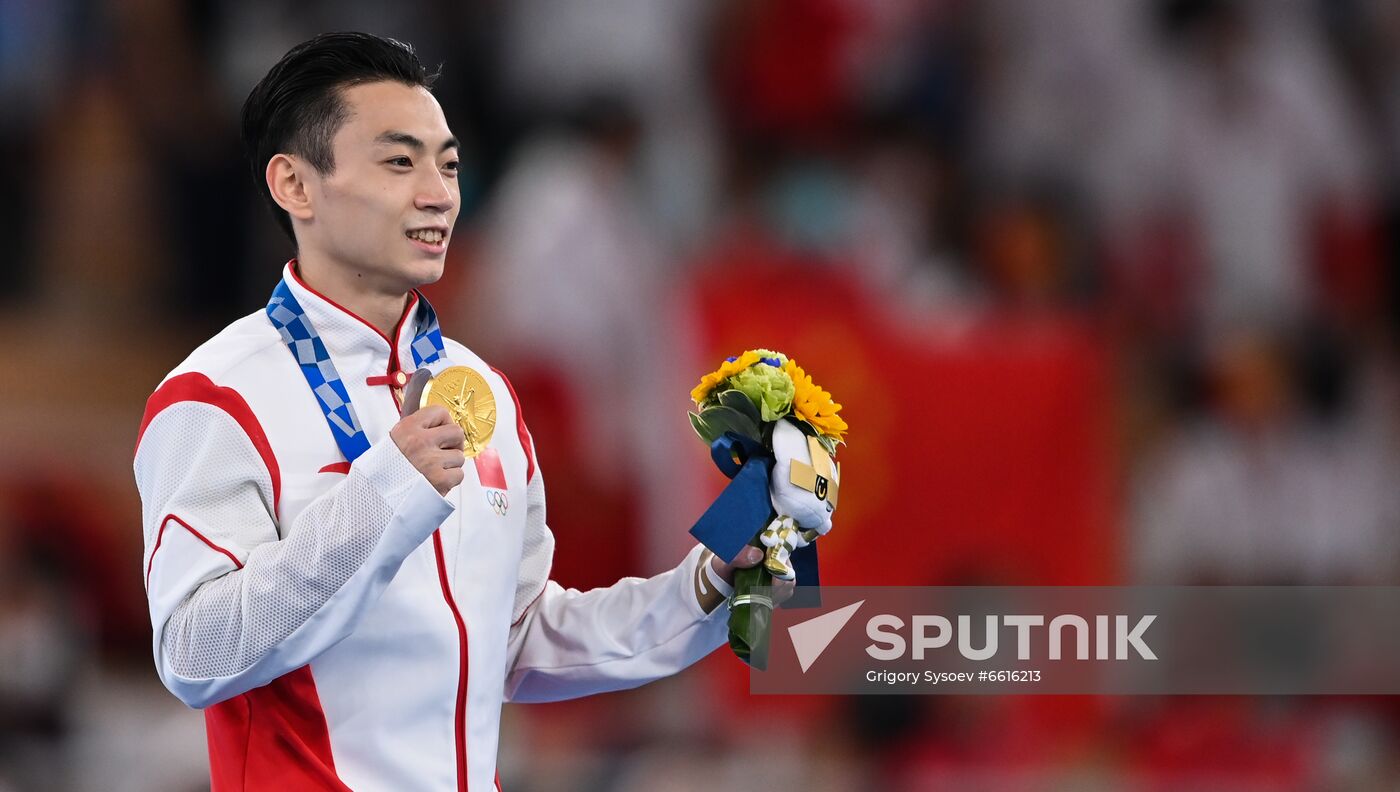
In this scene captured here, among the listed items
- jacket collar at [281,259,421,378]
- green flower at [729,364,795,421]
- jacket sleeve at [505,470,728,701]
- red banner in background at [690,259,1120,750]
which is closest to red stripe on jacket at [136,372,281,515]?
jacket collar at [281,259,421,378]

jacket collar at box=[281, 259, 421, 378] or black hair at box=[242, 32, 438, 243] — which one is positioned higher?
black hair at box=[242, 32, 438, 243]

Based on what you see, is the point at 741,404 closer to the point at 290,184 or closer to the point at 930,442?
the point at 290,184

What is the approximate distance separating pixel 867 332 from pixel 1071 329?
834 mm

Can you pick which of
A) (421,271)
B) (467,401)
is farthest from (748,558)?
(421,271)

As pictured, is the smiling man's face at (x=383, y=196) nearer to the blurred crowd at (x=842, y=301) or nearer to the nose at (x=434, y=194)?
the nose at (x=434, y=194)

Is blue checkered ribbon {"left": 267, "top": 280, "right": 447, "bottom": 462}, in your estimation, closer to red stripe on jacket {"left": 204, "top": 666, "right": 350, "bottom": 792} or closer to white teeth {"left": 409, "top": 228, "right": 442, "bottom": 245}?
white teeth {"left": 409, "top": 228, "right": 442, "bottom": 245}

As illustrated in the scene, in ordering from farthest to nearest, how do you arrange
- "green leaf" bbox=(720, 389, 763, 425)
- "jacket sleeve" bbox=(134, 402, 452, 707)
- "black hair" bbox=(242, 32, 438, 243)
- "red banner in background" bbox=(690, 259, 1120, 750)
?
"red banner in background" bbox=(690, 259, 1120, 750), "green leaf" bbox=(720, 389, 763, 425), "black hair" bbox=(242, 32, 438, 243), "jacket sleeve" bbox=(134, 402, 452, 707)

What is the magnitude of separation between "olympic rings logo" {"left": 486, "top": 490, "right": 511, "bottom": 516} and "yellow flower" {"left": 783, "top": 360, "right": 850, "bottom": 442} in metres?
0.45

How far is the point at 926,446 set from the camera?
5.82m

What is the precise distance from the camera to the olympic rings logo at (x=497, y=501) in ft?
8.07

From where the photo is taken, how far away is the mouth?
95.0 inches

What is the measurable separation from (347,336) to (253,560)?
16.3 inches

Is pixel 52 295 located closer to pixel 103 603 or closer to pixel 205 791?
pixel 103 603

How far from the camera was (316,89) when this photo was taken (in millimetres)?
2439
